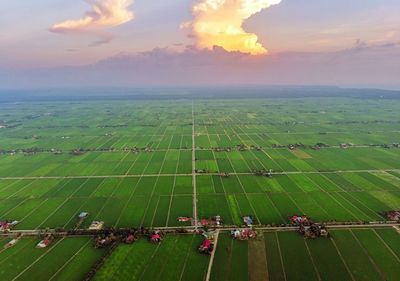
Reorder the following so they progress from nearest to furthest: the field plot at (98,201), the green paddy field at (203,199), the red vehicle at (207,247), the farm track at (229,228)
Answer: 1. the green paddy field at (203,199)
2. the red vehicle at (207,247)
3. the farm track at (229,228)
4. the field plot at (98,201)

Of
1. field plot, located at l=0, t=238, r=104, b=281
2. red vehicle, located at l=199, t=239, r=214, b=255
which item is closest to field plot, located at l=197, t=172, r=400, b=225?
red vehicle, located at l=199, t=239, r=214, b=255

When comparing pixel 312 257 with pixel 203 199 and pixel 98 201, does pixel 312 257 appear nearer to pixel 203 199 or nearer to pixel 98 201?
pixel 203 199

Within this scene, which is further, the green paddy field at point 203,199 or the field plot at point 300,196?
the field plot at point 300,196

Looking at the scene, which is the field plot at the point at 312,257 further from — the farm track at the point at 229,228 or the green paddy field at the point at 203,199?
the farm track at the point at 229,228

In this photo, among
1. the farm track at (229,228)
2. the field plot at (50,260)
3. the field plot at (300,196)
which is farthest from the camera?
the field plot at (300,196)

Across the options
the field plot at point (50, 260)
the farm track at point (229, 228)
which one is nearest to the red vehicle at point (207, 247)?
the farm track at point (229, 228)

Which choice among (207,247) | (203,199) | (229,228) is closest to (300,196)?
(203,199)

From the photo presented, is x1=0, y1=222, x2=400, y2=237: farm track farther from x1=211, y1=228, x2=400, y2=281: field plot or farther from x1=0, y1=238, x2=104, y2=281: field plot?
x1=0, y1=238, x2=104, y2=281: field plot
